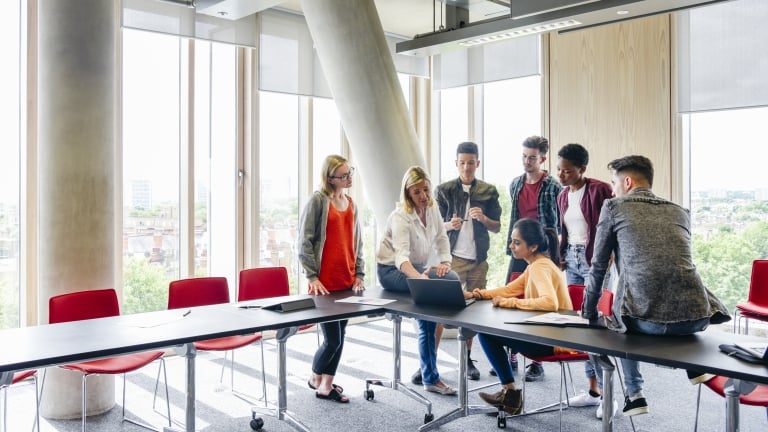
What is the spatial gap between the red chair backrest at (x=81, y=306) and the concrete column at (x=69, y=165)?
43 centimetres

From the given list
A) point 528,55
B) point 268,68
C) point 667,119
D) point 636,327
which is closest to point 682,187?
point 667,119

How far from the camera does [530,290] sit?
3.62 meters

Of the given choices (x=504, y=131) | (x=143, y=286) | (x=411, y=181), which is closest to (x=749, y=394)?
(x=411, y=181)

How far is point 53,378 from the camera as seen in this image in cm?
416

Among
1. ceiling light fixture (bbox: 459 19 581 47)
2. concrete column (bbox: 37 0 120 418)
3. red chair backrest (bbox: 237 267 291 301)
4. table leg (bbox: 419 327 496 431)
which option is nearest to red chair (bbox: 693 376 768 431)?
table leg (bbox: 419 327 496 431)

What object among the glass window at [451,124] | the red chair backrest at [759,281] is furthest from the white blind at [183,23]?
the red chair backrest at [759,281]

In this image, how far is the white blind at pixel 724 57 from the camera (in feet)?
18.2

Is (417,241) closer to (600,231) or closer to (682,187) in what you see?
(600,231)

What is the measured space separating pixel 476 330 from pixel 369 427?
1.19 metres

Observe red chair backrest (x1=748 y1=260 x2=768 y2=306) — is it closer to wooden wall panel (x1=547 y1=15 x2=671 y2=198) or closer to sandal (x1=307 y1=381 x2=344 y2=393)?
wooden wall panel (x1=547 y1=15 x2=671 y2=198)

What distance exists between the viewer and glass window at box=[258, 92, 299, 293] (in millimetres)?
6711

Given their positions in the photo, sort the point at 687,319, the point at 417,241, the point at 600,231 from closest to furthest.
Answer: the point at 687,319 → the point at 600,231 → the point at 417,241

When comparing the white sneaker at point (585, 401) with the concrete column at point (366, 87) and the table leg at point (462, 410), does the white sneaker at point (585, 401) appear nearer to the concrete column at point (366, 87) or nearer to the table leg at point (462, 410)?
the table leg at point (462, 410)

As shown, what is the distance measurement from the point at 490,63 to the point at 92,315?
17.2 feet
